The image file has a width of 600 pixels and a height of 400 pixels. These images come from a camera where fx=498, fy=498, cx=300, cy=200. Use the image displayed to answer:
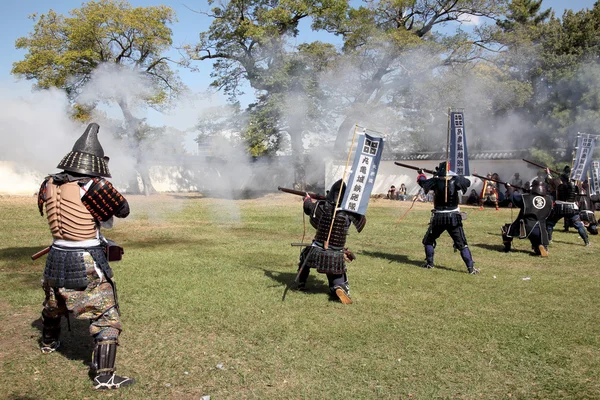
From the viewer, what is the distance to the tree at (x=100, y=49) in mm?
13805

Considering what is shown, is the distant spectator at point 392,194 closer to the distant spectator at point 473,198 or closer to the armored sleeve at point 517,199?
the distant spectator at point 473,198

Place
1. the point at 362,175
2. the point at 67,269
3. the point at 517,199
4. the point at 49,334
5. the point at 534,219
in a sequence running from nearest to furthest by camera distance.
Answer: the point at 67,269 → the point at 49,334 → the point at 362,175 → the point at 534,219 → the point at 517,199

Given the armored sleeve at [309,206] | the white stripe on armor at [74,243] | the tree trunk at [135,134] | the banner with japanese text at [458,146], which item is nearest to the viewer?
the white stripe on armor at [74,243]

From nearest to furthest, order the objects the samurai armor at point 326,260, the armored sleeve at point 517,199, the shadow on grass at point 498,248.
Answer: the samurai armor at point 326,260 → the armored sleeve at point 517,199 → the shadow on grass at point 498,248

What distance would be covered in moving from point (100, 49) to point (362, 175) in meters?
11.7

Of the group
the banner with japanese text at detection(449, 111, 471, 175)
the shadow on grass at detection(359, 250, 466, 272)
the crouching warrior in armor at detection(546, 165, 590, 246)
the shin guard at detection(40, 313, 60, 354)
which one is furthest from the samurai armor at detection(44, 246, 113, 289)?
the crouching warrior in armor at detection(546, 165, 590, 246)

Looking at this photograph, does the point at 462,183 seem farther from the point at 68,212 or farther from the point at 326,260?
the point at 68,212

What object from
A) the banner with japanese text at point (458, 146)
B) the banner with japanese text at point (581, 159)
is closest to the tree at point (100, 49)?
the banner with japanese text at point (458, 146)

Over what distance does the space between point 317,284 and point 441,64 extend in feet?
68.4

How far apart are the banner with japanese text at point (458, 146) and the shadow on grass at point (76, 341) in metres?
8.69

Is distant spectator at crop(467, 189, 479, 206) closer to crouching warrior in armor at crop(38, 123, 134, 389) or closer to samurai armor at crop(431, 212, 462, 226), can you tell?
samurai armor at crop(431, 212, 462, 226)

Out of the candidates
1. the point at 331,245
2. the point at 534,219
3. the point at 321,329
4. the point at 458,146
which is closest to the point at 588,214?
the point at 534,219

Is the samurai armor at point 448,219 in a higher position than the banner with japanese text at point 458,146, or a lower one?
lower

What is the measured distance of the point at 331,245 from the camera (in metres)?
7.02
